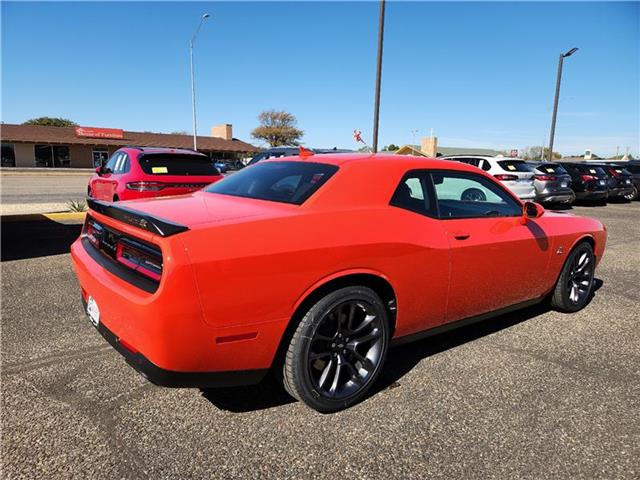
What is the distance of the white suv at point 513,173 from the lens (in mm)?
12797

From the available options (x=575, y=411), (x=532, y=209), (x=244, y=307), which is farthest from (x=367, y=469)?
(x=532, y=209)

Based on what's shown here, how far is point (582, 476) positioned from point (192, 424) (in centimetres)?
196

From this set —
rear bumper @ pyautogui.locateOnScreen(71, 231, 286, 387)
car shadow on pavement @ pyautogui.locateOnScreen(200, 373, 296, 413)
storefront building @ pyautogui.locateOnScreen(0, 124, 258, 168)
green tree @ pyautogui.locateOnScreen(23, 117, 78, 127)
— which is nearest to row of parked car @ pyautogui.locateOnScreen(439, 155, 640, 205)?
car shadow on pavement @ pyautogui.locateOnScreen(200, 373, 296, 413)

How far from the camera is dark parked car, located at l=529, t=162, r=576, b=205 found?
1388 centimetres

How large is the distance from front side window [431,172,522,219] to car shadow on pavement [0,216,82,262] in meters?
5.37

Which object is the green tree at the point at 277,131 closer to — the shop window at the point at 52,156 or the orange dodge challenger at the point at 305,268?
the shop window at the point at 52,156

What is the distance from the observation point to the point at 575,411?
109 inches

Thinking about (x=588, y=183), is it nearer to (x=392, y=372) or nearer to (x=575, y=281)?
(x=575, y=281)

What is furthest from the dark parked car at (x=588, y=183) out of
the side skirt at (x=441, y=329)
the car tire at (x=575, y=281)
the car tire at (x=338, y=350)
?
the car tire at (x=338, y=350)

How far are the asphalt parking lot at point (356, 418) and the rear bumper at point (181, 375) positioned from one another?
301 mm

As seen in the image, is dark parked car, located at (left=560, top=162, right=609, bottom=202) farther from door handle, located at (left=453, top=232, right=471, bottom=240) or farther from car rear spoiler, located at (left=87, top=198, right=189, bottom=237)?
car rear spoiler, located at (left=87, top=198, right=189, bottom=237)

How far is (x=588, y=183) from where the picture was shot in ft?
54.5

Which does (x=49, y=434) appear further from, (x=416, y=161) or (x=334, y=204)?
(x=416, y=161)

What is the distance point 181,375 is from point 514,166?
12913 mm
